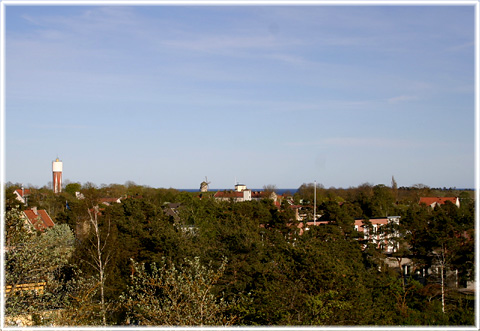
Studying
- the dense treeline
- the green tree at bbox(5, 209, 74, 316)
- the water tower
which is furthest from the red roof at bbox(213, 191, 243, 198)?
the green tree at bbox(5, 209, 74, 316)

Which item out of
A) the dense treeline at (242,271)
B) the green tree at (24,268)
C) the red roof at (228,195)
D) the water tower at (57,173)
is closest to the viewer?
the green tree at (24,268)

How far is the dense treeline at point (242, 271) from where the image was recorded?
1102 centimetres

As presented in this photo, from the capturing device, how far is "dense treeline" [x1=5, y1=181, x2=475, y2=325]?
434 inches

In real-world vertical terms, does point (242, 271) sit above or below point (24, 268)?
below

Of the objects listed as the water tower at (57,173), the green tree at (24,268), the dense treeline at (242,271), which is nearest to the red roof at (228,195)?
the water tower at (57,173)

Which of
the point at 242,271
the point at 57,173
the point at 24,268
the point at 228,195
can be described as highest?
the point at 57,173

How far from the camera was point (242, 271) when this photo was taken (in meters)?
19.9

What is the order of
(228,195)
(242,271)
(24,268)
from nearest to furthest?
(24,268), (242,271), (228,195)

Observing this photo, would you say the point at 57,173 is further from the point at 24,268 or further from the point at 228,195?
the point at 24,268

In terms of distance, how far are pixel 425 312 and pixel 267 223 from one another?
1186cm

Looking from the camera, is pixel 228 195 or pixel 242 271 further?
pixel 228 195

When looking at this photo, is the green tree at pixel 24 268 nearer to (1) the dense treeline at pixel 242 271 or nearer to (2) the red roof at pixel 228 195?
(1) the dense treeline at pixel 242 271

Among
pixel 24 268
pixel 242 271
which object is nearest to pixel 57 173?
pixel 242 271

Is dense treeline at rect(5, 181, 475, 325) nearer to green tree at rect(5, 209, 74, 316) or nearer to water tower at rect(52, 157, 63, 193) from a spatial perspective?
green tree at rect(5, 209, 74, 316)
